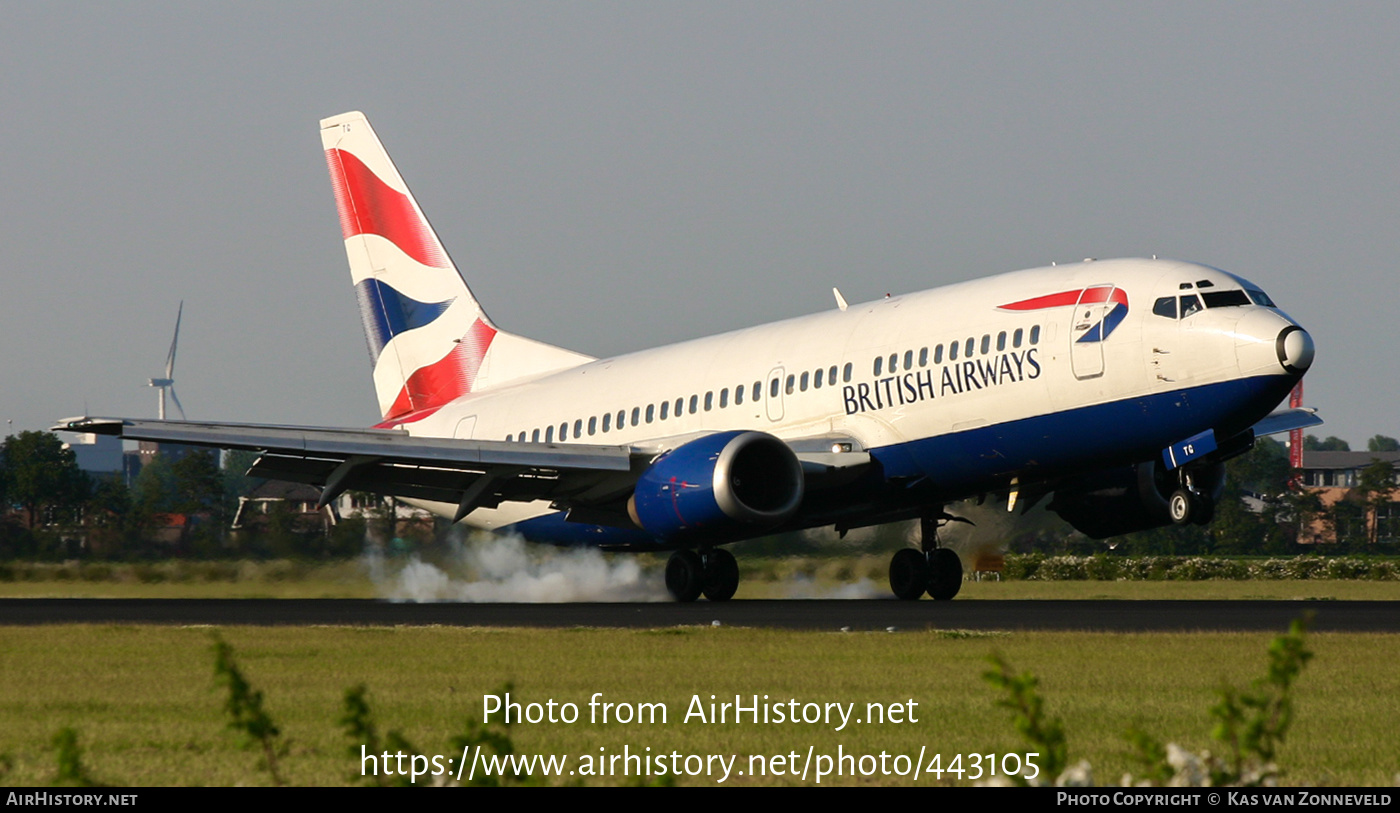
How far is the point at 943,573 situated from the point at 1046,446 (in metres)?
5.59

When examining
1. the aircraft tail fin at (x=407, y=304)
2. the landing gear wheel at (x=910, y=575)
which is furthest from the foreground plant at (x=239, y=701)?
the aircraft tail fin at (x=407, y=304)

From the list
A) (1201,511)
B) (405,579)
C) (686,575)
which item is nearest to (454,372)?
(405,579)

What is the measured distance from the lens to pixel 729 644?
57.3ft

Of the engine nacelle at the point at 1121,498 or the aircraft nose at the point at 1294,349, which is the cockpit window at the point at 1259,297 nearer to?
the aircraft nose at the point at 1294,349

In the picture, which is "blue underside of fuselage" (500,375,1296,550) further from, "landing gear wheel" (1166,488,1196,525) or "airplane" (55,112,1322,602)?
"landing gear wheel" (1166,488,1196,525)

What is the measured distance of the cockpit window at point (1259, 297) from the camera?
77.9 feet

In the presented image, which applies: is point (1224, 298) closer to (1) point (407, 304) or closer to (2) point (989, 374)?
(2) point (989, 374)

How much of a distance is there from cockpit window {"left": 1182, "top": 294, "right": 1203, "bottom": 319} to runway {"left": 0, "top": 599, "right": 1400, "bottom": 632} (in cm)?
418

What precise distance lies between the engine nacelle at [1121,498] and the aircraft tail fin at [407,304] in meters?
11.1

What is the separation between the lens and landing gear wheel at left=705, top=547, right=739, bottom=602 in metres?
28.1

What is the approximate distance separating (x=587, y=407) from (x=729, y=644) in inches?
580

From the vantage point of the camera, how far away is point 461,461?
26.6 metres

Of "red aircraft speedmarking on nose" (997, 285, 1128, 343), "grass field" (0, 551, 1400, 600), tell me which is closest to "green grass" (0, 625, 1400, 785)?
"red aircraft speedmarking on nose" (997, 285, 1128, 343)
